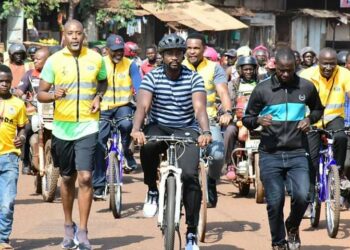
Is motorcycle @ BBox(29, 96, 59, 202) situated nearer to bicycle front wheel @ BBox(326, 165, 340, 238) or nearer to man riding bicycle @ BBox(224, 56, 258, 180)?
man riding bicycle @ BBox(224, 56, 258, 180)

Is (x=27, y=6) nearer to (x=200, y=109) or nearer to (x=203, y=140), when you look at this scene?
(x=200, y=109)

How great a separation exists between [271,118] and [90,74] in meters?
1.82

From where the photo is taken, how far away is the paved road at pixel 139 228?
9445mm

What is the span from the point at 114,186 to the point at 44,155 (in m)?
1.73

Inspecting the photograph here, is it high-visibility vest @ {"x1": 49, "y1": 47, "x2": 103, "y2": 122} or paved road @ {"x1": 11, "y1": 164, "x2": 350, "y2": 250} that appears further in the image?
paved road @ {"x1": 11, "y1": 164, "x2": 350, "y2": 250}

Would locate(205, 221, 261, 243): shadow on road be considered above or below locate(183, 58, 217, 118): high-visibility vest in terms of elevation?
below

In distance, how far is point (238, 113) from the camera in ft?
42.0

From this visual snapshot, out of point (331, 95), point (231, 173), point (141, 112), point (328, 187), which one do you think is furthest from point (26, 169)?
point (141, 112)

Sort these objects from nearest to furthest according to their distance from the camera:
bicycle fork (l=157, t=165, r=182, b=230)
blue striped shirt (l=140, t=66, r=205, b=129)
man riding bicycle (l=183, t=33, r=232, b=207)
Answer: bicycle fork (l=157, t=165, r=182, b=230), blue striped shirt (l=140, t=66, r=205, b=129), man riding bicycle (l=183, t=33, r=232, b=207)

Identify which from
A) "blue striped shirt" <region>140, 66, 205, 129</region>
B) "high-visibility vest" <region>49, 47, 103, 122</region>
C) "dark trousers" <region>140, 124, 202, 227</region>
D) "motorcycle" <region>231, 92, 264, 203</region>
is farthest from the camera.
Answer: "motorcycle" <region>231, 92, 264, 203</region>

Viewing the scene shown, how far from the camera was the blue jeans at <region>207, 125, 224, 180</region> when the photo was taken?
34.8 feet

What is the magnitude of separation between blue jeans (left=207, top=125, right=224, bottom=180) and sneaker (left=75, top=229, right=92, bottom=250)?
7.86ft

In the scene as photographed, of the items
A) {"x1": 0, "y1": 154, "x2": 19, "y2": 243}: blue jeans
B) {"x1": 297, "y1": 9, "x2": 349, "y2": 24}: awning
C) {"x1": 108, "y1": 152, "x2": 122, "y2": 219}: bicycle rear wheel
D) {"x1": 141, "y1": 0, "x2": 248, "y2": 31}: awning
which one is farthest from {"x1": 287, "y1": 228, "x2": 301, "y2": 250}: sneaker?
{"x1": 297, "y1": 9, "x2": 349, "y2": 24}: awning

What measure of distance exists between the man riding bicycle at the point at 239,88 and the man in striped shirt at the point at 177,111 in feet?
15.0
